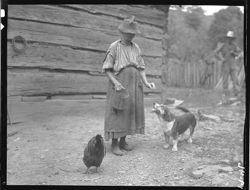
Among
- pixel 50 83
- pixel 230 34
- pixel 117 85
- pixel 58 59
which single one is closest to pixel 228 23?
pixel 230 34

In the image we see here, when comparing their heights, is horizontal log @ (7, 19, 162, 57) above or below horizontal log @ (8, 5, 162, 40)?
below


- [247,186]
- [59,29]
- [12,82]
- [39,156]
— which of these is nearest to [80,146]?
[39,156]

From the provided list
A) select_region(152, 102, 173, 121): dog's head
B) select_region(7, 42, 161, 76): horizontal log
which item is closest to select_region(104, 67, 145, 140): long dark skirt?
select_region(152, 102, 173, 121): dog's head

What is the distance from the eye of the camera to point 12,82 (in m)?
3.49

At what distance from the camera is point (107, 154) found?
128 inches

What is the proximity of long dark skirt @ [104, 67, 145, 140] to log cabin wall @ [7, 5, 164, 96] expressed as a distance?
0.56m

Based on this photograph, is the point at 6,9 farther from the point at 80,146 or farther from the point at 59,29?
the point at 80,146

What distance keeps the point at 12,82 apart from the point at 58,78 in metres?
0.48

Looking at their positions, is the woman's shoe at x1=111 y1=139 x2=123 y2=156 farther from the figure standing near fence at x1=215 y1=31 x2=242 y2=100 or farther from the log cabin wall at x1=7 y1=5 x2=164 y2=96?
the figure standing near fence at x1=215 y1=31 x2=242 y2=100

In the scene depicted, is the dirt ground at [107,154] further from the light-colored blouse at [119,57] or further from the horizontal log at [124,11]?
the horizontal log at [124,11]

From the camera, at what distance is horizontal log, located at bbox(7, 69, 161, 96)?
350cm

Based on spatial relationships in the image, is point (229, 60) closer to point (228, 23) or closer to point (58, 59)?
point (228, 23)

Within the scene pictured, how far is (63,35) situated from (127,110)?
3.68 ft

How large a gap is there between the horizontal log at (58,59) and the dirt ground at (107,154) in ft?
1.28
